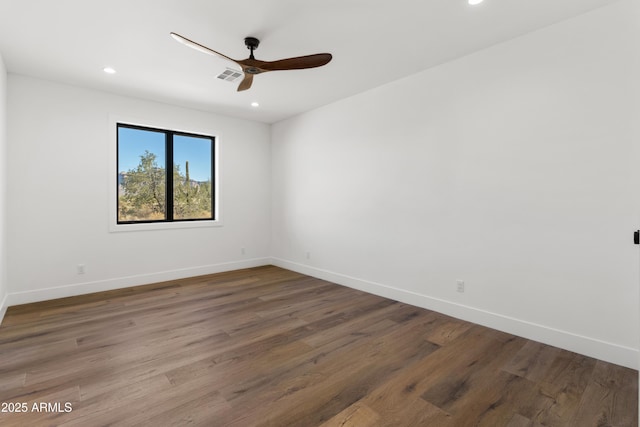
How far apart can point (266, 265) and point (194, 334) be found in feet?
9.58

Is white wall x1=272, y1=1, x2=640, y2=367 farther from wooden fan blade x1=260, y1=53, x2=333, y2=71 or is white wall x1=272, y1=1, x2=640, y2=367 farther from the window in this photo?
the window

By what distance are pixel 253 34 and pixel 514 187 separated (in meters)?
2.67

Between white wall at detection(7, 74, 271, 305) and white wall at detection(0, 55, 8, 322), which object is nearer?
white wall at detection(0, 55, 8, 322)

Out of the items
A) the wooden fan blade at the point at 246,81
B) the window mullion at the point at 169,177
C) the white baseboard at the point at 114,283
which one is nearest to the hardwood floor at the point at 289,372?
the white baseboard at the point at 114,283

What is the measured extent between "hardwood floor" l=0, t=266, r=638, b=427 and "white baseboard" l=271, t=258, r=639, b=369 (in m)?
0.09

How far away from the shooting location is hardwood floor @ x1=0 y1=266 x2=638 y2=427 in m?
1.76

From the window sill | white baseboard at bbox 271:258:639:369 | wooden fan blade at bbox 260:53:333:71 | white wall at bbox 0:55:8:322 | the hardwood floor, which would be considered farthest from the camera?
the window sill

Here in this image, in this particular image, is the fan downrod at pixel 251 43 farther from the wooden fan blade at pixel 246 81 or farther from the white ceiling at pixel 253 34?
the wooden fan blade at pixel 246 81

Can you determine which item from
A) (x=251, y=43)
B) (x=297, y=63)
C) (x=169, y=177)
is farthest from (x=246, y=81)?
(x=169, y=177)

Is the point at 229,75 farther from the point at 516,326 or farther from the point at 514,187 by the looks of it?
the point at 516,326

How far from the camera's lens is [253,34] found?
8.78 ft

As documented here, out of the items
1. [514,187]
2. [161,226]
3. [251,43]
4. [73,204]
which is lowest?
[161,226]

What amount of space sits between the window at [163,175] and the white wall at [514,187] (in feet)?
8.08

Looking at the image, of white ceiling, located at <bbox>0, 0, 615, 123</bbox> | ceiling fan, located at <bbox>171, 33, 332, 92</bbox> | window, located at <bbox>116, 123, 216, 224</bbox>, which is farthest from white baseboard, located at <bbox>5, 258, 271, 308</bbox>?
ceiling fan, located at <bbox>171, 33, 332, 92</bbox>
